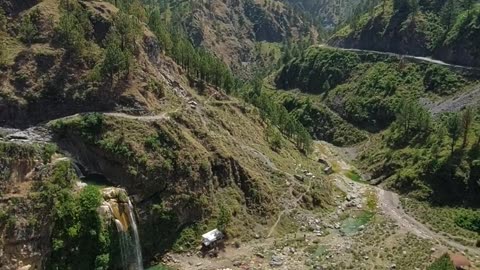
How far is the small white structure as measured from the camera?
3254 inches

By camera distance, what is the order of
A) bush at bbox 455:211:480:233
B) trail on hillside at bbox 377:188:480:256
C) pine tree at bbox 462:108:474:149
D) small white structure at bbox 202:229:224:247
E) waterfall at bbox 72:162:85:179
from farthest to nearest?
pine tree at bbox 462:108:474:149
bush at bbox 455:211:480:233
trail on hillside at bbox 377:188:480:256
small white structure at bbox 202:229:224:247
waterfall at bbox 72:162:85:179

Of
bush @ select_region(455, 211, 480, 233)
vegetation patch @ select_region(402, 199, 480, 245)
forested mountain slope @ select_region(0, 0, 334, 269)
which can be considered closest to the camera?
forested mountain slope @ select_region(0, 0, 334, 269)

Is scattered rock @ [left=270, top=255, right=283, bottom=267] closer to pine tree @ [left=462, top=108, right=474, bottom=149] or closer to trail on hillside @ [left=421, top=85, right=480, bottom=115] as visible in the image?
pine tree @ [left=462, top=108, right=474, bottom=149]

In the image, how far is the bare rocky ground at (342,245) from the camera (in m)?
81.0

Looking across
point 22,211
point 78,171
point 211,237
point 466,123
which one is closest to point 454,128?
point 466,123

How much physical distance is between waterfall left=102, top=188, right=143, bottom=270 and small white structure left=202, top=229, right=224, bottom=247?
11834 millimetres

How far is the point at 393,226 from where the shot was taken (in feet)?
320

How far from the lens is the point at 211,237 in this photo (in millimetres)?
83250

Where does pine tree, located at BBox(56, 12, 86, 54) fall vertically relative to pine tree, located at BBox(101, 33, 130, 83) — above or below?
above

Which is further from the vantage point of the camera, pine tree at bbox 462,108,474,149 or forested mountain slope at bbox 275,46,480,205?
pine tree at bbox 462,108,474,149

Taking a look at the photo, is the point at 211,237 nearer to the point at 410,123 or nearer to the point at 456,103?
the point at 410,123

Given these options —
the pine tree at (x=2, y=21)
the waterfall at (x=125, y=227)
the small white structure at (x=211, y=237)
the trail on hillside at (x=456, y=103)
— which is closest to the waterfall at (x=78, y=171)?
the waterfall at (x=125, y=227)

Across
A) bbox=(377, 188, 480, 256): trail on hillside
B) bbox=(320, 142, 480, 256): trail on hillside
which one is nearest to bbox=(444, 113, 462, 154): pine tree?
bbox=(377, 188, 480, 256): trail on hillside

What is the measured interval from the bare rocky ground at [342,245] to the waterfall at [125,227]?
687 cm
